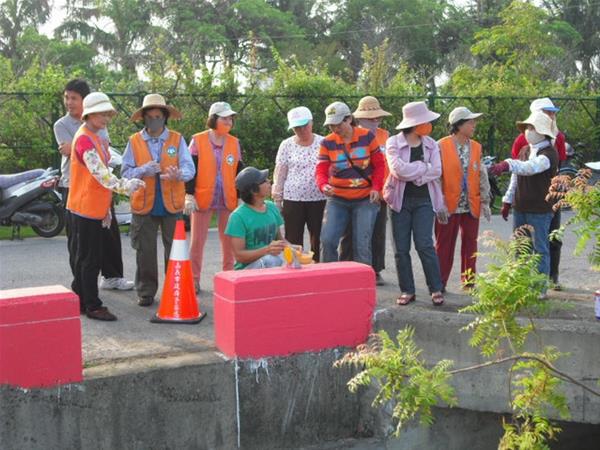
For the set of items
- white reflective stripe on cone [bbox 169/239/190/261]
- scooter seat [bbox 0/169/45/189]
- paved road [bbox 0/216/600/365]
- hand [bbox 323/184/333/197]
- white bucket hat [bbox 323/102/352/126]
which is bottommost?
paved road [bbox 0/216/600/365]

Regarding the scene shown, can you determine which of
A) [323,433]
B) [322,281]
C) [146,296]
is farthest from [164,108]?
[323,433]

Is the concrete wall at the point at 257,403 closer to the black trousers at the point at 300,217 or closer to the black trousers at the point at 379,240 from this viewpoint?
the black trousers at the point at 300,217

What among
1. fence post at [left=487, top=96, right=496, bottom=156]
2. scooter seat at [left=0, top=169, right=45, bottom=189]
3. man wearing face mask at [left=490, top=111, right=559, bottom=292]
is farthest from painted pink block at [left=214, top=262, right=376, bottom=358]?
fence post at [left=487, top=96, right=496, bottom=156]

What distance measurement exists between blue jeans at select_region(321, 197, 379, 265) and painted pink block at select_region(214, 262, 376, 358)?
4.51ft

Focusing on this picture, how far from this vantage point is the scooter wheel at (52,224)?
11.2 meters

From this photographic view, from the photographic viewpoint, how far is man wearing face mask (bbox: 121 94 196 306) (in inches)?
272

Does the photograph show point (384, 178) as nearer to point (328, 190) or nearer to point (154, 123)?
point (328, 190)

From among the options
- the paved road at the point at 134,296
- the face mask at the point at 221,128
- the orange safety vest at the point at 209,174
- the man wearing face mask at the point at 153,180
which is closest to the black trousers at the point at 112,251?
the paved road at the point at 134,296

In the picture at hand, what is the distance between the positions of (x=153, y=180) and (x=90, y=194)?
0.71 m

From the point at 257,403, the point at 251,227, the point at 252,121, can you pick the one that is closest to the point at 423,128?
the point at 251,227

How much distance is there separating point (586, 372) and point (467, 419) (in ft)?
3.35

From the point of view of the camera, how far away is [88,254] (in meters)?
6.41

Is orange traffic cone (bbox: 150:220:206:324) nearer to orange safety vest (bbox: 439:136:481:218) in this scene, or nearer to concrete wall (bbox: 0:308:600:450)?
concrete wall (bbox: 0:308:600:450)

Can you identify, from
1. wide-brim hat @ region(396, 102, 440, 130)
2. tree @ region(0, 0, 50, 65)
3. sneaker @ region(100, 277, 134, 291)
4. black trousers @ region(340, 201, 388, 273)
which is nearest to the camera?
wide-brim hat @ region(396, 102, 440, 130)
